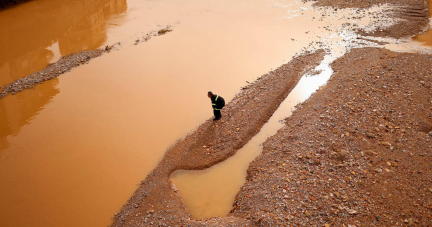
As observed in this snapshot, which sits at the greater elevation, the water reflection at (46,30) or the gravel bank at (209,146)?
the water reflection at (46,30)

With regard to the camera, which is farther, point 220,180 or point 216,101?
point 216,101

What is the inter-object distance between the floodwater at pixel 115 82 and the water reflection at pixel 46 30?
0.29 feet

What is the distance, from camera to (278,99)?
37.2ft

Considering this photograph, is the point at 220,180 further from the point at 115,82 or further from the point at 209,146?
the point at 115,82

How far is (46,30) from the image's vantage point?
19.2 m

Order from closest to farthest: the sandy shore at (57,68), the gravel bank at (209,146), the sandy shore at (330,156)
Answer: the sandy shore at (330,156) → the gravel bank at (209,146) → the sandy shore at (57,68)

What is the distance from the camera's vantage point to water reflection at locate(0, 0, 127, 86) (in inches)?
616

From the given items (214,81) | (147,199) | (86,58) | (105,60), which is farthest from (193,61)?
(147,199)

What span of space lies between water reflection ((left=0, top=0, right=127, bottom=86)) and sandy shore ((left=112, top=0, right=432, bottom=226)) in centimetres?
1232

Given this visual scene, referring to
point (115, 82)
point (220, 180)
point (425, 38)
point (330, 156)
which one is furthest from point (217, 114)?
point (425, 38)

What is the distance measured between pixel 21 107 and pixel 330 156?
1432 cm

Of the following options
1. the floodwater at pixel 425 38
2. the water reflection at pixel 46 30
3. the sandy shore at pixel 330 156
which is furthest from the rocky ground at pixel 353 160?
the water reflection at pixel 46 30

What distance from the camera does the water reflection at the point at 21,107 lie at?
1125 centimetres

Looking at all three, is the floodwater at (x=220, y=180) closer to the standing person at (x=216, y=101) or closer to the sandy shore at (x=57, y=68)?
the standing person at (x=216, y=101)
